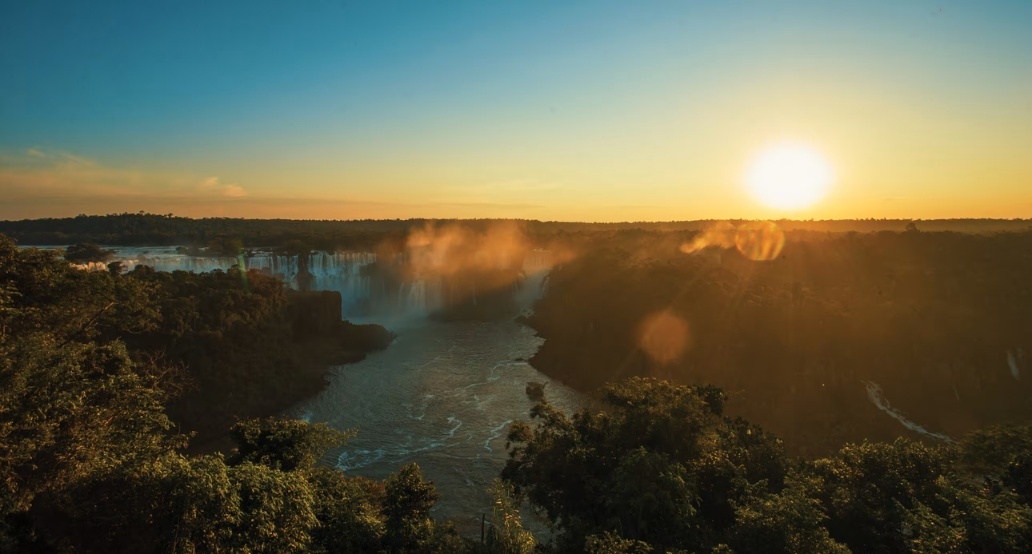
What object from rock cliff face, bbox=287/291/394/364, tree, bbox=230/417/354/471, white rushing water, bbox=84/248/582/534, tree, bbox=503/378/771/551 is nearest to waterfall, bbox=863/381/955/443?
white rushing water, bbox=84/248/582/534

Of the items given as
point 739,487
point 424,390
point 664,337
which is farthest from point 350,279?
point 739,487

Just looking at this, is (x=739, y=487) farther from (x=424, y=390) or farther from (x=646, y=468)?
(x=424, y=390)

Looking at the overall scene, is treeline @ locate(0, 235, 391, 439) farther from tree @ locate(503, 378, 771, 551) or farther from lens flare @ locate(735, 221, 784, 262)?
lens flare @ locate(735, 221, 784, 262)

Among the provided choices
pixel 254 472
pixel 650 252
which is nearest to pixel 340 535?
pixel 254 472

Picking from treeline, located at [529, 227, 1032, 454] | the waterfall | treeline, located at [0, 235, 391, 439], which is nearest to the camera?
treeline, located at [0, 235, 391, 439]

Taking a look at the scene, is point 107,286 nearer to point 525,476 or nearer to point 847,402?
point 525,476

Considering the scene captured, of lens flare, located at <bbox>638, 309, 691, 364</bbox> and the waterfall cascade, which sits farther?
the waterfall cascade
